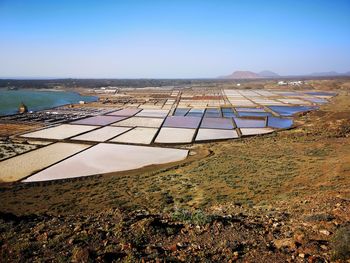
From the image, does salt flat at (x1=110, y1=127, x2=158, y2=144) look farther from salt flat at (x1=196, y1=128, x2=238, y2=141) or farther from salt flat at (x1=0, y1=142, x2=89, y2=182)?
salt flat at (x1=196, y1=128, x2=238, y2=141)

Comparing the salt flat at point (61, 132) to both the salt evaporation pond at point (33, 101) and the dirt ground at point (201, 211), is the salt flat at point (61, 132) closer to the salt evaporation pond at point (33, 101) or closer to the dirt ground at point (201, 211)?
the dirt ground at point (201, 211)

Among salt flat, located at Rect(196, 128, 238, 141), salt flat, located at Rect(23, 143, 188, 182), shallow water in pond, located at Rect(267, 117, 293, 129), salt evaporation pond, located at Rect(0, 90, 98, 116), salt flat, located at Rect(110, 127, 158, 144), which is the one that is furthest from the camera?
salt evaporation pond, located at Rect(0, 90, 98, 116)

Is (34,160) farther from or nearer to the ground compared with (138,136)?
nearer to the ground

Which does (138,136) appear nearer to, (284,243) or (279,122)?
(279,122)

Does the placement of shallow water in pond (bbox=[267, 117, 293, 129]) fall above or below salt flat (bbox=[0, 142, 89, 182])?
above

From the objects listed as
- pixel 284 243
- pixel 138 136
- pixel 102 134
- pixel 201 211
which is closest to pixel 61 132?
pixel 102 134

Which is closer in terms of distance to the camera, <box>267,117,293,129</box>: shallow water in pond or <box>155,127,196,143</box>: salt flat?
<box>155,127,196,143</box>: salt flat

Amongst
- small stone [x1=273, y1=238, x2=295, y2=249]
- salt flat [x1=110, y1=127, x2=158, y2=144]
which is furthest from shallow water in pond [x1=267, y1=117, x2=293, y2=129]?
small stone [x1=273, y1=238, x2=295, y2=249]

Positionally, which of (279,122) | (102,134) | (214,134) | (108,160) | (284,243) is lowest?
(108,160)

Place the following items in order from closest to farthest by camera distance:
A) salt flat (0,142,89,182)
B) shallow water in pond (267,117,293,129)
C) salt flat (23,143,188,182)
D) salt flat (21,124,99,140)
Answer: salt flat (0,142,89,182) → salt flat (23,143,188,182) → salt flat (21,124,99,140) → shallow water in pond (267,117,293,129)

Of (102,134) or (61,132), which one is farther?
(61,132)
